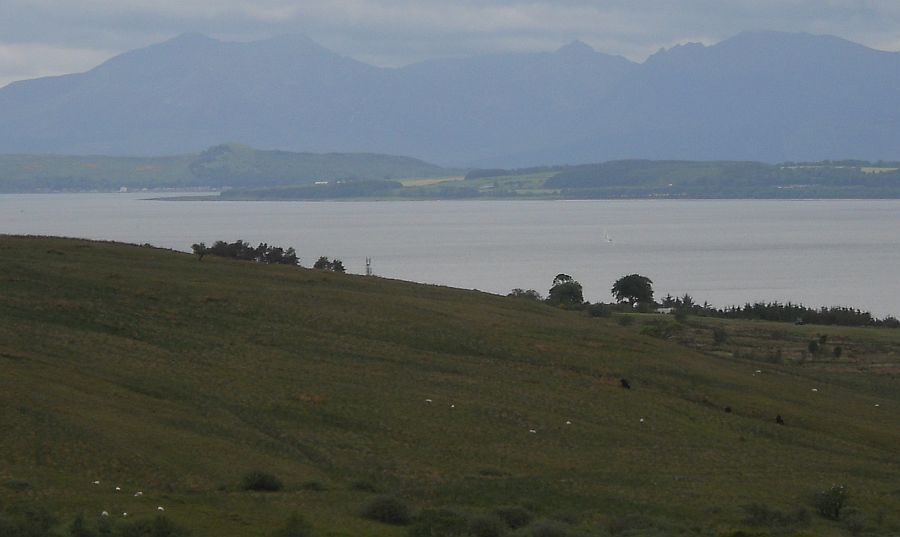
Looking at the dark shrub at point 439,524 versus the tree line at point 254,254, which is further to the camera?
the tree line at point 254,254

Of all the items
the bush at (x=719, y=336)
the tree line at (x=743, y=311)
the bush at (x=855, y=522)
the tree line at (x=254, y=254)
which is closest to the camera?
the bush at (x=855, y=522)

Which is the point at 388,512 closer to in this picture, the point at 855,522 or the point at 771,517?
the point at 771,517

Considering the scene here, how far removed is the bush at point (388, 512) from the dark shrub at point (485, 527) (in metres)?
1.62

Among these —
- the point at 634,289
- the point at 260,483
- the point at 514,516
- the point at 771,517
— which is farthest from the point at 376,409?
the point at 634,289

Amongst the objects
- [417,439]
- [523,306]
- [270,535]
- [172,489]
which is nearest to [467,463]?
[417,439]

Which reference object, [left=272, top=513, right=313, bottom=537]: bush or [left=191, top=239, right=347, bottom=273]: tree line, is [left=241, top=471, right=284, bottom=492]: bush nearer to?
[left=272, top=513, right=313, bottom=537]: bush

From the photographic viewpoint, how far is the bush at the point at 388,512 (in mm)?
25938

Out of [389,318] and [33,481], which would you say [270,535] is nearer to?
[33,481]

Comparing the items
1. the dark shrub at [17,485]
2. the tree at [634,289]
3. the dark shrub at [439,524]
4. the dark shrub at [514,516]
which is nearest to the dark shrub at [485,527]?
the dark shrub at [439,524]

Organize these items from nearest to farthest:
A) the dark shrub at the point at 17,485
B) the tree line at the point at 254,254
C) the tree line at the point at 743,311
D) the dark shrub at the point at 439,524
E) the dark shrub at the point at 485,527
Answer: the dark shrub at the point at 439,524, the dark shrub at the point at 485,527, the dark shrub at the point at 17,485, the tree line at the point at 743,311, the tree line at the point at 254,254

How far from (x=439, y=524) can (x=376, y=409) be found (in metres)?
13.8

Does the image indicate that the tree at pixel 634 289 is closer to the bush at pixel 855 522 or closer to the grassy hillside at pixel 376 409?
the grassy hillside at pixel 376 409

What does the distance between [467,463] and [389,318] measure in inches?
794

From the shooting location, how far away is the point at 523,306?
219ft
